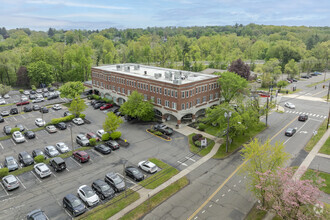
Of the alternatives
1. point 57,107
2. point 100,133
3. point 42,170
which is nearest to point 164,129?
point 100,133

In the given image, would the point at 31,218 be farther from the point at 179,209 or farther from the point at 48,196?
the point at 179,209

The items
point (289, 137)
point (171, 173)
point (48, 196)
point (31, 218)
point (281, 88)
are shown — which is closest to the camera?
point (31, 218)

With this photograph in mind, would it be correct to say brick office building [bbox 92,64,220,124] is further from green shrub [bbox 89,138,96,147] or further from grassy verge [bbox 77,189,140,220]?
grassy verge [bbox 77,189,140,220]

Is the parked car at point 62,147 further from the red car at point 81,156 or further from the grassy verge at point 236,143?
the grassy verge at point 236,143

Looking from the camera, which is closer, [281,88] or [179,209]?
[179,209]

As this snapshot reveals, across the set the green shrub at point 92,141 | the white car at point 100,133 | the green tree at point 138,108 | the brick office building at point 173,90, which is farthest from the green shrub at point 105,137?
the brick office building at point 173,90

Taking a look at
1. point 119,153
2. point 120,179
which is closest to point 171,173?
point 120,179
